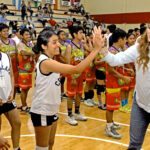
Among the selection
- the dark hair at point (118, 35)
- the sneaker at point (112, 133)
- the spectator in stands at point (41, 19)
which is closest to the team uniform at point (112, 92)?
the dark hair at point (118, 35)

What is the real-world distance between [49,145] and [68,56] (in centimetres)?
196

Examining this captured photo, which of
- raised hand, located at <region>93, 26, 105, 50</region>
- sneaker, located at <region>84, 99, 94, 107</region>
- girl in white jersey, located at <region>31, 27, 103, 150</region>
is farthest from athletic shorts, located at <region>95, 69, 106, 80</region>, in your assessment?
raised hand, located at <region>93, 26, 105, 50</region>

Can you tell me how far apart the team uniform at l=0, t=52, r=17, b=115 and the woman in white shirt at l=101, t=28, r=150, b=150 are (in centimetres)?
132

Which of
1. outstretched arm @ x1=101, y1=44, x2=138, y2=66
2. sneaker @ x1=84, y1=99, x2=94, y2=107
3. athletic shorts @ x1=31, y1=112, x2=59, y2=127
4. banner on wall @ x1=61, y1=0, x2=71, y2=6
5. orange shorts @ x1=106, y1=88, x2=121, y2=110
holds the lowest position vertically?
sneaker @ x1=84, y1=99, x2=94, y2=107

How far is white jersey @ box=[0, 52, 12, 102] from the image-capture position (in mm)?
3002

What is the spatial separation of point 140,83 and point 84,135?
227cm

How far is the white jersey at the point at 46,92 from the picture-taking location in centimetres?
258

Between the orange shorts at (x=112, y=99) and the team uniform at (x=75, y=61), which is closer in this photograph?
the orange shorts at (x=112, y=99)

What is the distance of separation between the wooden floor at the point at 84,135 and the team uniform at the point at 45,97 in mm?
1235

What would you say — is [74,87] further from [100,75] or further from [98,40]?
[98,40]

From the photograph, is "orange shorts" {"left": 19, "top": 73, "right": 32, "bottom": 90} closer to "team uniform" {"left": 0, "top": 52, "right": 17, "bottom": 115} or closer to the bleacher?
"team uniform" {"left": 0, "top": 52, "right": 17, "bottom": 115}

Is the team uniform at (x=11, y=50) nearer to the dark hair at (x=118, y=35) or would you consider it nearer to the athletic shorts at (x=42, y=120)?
the dark hair at (x=118, y=35)

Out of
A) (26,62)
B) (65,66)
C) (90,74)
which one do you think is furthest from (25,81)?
(65,66)

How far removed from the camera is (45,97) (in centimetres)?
262
